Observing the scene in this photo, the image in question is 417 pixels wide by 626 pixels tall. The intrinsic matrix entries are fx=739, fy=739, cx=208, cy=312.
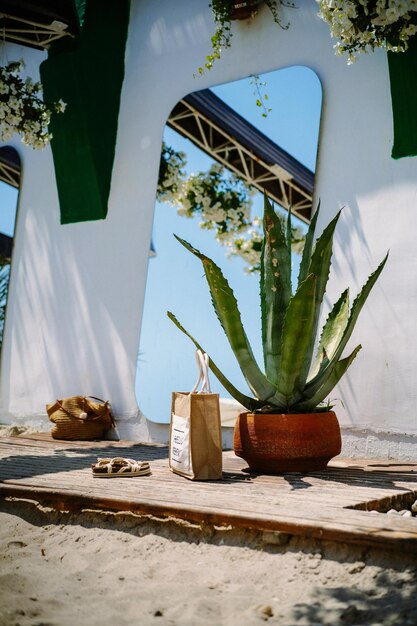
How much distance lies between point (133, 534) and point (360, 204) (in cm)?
204

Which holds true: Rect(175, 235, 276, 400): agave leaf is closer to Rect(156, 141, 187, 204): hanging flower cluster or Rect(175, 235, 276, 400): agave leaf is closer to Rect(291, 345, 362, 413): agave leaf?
Rect(291, 345, 362, 413): agave leaf

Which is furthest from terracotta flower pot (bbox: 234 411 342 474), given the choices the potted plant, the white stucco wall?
the white stucco wall

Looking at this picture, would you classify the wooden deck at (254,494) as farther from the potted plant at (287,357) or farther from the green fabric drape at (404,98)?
the green fabric drape at (404,98)

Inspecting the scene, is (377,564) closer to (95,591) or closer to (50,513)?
(95,591)

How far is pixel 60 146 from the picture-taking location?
4492mm

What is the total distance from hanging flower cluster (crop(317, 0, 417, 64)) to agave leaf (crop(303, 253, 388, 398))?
2.96 feet

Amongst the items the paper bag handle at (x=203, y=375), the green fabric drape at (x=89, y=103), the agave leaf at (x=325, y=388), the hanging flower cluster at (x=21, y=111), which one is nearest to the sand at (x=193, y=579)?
the paper bag handle at (x=203, y=375)

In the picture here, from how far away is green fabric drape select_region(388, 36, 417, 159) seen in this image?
321 cm

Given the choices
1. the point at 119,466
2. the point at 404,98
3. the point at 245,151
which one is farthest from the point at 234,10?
the point at 119,466

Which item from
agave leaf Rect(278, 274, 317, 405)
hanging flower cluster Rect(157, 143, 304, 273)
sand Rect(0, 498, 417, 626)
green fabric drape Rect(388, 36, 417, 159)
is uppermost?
green fabric drape Rect(388, 36, 417, 159)

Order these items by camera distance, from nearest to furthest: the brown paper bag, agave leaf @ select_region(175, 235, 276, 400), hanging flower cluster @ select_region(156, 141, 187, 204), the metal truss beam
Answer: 1. the brown paper bag
2. agave leaf @ select_region(175, 235, 276, 400)
3. the metal truss beam
4. hanging flower cluster @ select_region(156, 141, 187, 204)

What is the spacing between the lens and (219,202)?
13.2 feet

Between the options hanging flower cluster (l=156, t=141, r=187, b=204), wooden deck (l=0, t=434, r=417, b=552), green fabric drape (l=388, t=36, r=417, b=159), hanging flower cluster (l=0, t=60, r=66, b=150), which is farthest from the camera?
hanging flower cluster (l=156, t=141, r=187, b=204)

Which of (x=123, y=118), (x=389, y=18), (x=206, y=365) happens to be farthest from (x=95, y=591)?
(x=123, y=118)
